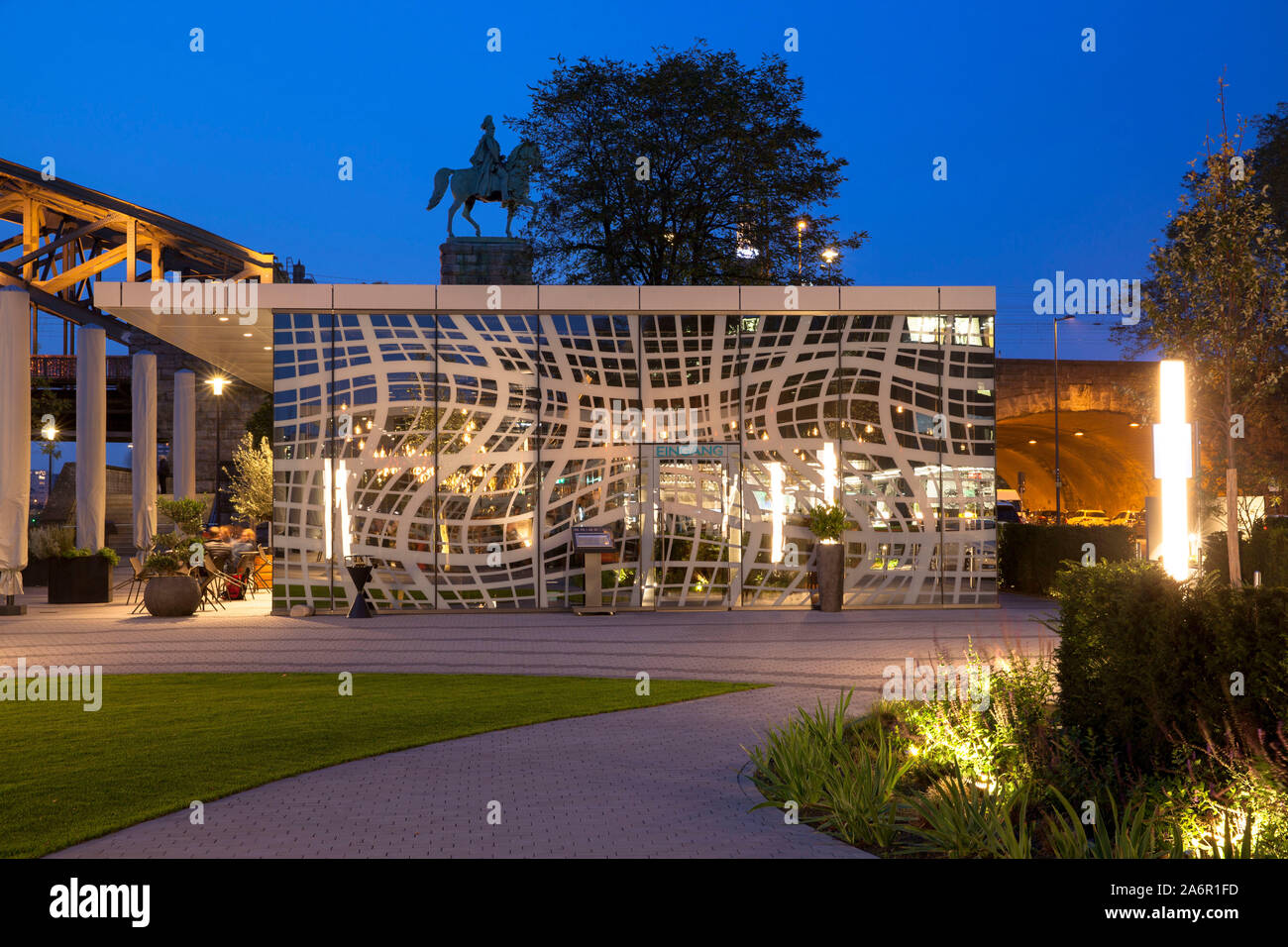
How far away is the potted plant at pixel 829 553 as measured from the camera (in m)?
19.1

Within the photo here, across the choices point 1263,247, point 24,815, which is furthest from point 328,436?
point 1263,247

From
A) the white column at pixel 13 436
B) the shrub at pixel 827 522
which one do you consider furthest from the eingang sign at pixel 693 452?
the white column at pixel 13 436

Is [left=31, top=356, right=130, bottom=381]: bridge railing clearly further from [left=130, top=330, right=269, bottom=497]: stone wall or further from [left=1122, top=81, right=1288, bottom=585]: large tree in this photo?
[left=1122, top=81, right=1288, bottom=585]: large tree

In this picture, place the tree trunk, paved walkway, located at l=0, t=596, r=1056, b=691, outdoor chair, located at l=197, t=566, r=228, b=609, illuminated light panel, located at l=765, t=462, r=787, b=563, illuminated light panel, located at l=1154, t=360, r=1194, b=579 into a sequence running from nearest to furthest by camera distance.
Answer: illuminated light panel, located at l=1154, t=360, r=1194, b=579 < paved walkway, located at l=0, t=596, r=1056, b=691 < the tree trunk < illuminated light panel, located at l=765, t=462, r=787, b=563 < outdoor chair, located at l=197, t=566, r=228, b=609

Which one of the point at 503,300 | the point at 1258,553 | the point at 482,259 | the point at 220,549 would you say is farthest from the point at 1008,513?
the point at 220,549

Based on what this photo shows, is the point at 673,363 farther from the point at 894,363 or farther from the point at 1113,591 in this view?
the point at 1113,591

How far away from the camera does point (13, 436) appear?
61.6ft

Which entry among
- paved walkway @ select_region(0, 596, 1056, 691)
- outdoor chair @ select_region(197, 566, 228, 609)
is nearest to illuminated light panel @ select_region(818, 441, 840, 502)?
paved walkway @ select_region(0, 596, 1056, 691)

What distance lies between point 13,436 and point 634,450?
33.9 ft

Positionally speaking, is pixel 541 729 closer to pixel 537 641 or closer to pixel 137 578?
pixel 537 641

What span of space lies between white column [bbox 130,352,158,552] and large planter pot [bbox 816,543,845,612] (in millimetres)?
15948

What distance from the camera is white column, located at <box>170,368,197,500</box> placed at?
2906 cm
